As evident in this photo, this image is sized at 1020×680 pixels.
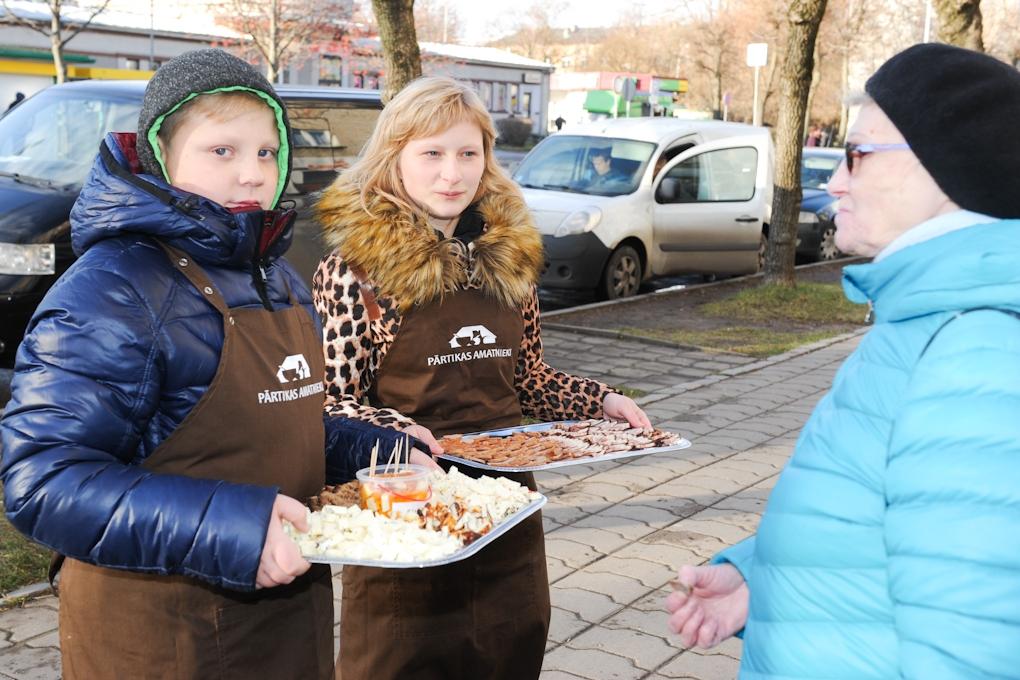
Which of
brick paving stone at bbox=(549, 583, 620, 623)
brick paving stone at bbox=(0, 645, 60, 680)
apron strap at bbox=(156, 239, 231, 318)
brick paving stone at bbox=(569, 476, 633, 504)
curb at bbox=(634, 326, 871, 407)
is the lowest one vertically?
brick paving stone at bbox=(0, 645, 60, 680)

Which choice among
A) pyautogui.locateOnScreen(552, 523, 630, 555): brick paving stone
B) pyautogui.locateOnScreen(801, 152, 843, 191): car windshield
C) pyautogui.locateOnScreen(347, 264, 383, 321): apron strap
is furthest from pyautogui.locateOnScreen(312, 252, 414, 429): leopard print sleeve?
pyautogui.locateOnScreen(801, 152, 843, 191): car windshield

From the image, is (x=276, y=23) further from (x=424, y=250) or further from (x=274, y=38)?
(x=424, y=250)

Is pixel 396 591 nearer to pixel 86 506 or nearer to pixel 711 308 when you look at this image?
pixel 86 506

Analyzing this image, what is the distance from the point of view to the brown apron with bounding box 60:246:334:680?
2.29 meters

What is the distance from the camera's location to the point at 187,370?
2.24 metres

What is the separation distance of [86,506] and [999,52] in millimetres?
45836

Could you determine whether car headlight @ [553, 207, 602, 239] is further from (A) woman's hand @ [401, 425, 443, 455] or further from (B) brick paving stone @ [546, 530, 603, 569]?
(A) woman's hand @ [401, 425, 443, 455]

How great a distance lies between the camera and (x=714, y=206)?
1492cm

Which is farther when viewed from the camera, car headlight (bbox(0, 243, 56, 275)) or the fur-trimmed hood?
car headlight (bbox(0, 243, 56, 275))

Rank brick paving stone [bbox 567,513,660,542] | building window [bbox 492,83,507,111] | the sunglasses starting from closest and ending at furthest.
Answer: the sunglasses, brick paving stone [bbox 567,513,660,542], building window [bbox 492,83,507,111]

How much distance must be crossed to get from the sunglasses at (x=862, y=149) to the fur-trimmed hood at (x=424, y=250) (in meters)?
1.43

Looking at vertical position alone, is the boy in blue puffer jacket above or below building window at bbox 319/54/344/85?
below

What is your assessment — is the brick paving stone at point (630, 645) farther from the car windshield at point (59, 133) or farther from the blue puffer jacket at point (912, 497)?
the car windshield at point (59, 133)

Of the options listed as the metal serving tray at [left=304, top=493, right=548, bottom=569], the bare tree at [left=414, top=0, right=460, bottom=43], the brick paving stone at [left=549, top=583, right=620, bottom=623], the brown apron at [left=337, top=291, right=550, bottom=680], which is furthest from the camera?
the bare tree at [left=414, top=0, right=460, bottom=43]
